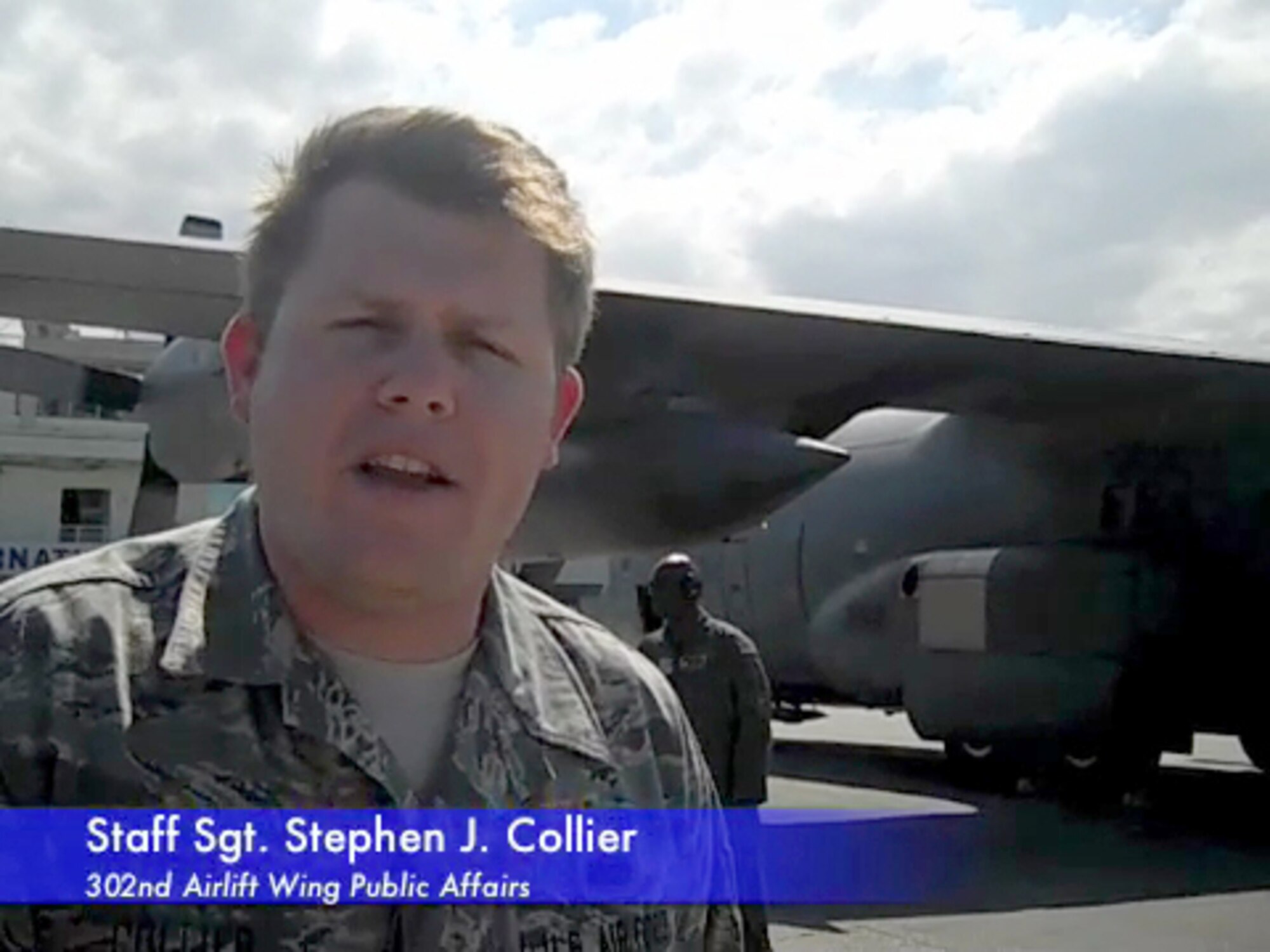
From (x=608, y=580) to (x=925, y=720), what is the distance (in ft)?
13.5

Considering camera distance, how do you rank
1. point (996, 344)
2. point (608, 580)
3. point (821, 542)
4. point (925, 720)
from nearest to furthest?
point (996, 344), point (925, 720), point (821, 542), point (608, 580)

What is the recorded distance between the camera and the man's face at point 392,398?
4.79ft

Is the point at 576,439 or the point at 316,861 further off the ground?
the point at 576,439

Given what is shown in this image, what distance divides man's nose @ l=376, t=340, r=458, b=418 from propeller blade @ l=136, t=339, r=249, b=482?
809 cm

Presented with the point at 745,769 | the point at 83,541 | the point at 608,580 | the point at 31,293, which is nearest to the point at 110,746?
the point at 745,769

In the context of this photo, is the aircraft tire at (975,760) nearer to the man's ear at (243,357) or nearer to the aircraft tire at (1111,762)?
the aircraft tire at (1111,762)

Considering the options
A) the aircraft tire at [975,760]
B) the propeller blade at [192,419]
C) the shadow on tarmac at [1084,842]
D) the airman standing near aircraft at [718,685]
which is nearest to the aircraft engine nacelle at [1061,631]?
the shadow on tarmac at [1084,842]

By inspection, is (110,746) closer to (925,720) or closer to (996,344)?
(996,344)

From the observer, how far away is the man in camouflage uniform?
1.40 m

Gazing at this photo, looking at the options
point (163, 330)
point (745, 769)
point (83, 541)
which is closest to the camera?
point (745, 769)

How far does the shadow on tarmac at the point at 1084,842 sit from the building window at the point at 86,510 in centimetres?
3047

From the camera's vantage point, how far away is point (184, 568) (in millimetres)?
1550

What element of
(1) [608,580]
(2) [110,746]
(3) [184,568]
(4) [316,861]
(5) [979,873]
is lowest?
(5) [979,873]

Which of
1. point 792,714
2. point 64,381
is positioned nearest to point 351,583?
point 64,381
